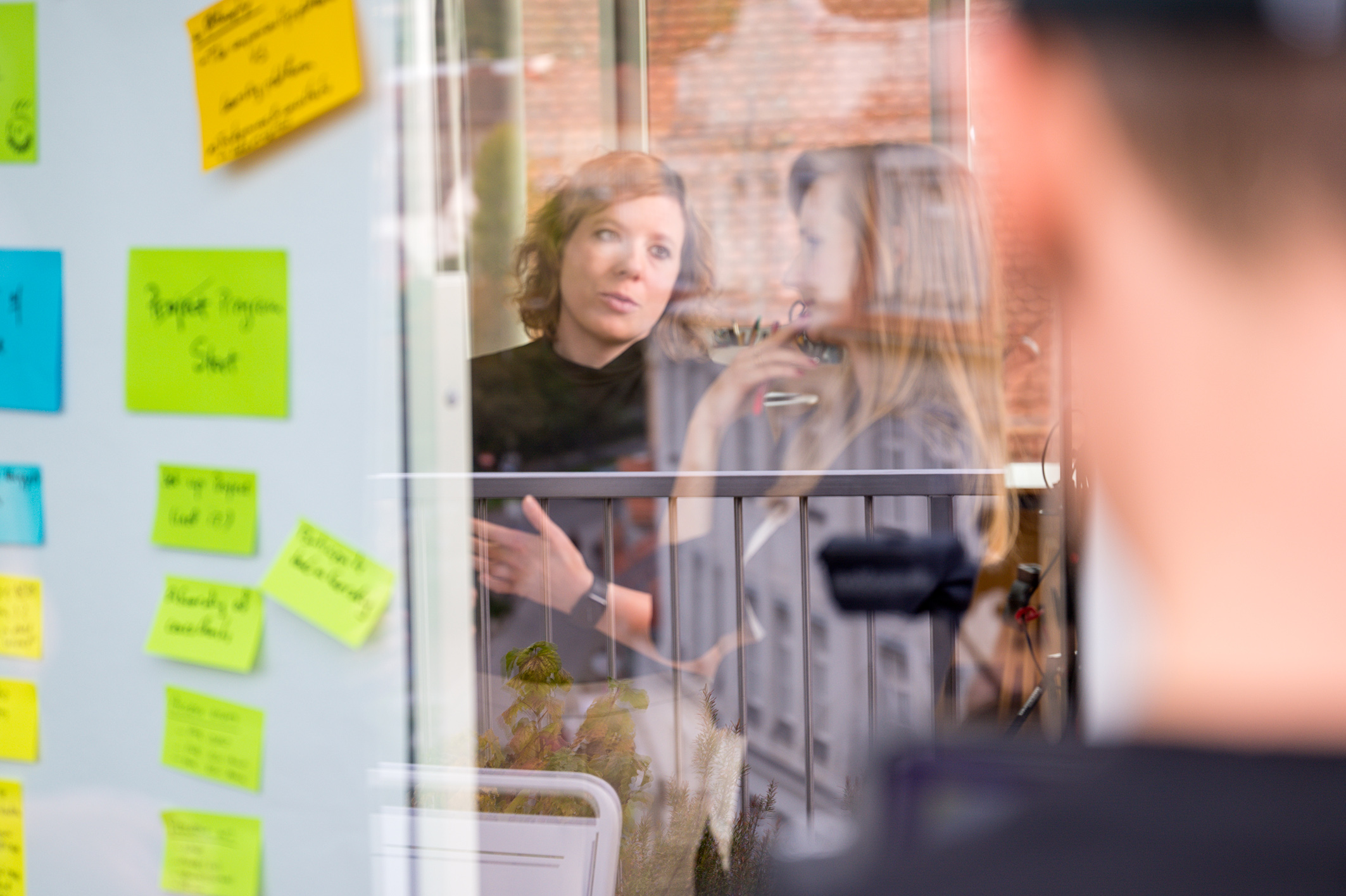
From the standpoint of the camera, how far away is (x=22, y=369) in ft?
3.19

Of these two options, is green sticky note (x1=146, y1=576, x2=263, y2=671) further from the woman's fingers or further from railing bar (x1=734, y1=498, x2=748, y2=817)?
railing bar (x1=734, y1=498, x2=748, y2=817)

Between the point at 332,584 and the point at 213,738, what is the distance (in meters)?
0.20

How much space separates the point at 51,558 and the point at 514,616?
2.36ft

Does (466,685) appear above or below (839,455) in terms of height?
below

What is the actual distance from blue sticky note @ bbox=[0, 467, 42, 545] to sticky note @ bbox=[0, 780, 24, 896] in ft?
0.83

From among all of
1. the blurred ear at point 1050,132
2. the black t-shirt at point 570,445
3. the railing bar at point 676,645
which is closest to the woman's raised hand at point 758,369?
the black t-shirt at point 570,445

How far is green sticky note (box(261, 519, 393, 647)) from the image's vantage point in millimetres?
887

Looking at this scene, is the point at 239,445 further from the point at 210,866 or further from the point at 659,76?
the point at 659,76

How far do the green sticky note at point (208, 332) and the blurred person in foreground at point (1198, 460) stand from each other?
2.48 feet

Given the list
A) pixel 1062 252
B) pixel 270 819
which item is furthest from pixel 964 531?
pixel 1062 252

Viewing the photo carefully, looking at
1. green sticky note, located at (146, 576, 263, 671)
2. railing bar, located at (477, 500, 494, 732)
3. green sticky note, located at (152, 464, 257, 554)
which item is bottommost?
railing bar, located at (477, 500, 494, 732)

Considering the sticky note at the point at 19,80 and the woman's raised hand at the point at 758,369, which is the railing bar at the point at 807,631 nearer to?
the woman's raised hand at the point at 758,369

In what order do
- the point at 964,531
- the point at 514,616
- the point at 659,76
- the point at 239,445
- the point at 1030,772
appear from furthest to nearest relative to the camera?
the point at 659,76
the point at 964,531
the point at 514,616
the point at 239,445
the point at 1030,772

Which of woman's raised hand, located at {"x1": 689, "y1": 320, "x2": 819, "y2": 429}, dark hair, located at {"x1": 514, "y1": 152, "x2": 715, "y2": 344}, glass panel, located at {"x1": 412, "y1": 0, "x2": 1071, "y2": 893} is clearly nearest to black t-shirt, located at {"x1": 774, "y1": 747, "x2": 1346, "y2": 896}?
glass panel, located at {"x1": 412, "y1": 0, "x2": 1071, "y2": 893}
